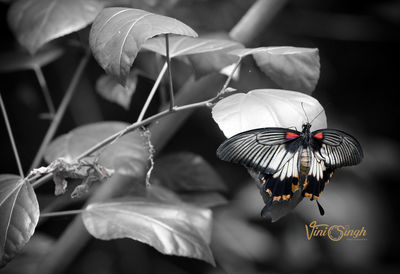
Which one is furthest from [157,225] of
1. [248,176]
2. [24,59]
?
[248,176]

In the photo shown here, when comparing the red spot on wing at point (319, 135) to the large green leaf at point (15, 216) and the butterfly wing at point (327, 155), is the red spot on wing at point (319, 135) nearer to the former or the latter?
the butterfly wing at point (327, 155)

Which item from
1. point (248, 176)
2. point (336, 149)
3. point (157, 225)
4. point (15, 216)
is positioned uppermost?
point (336, 149)

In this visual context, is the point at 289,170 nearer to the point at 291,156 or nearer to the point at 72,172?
the point at 291,156

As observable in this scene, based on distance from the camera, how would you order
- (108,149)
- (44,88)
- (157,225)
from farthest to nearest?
(44,88), (108,149), (157,225)

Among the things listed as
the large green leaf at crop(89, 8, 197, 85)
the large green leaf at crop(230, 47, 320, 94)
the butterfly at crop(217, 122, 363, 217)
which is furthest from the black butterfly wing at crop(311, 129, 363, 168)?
the large green leaf at crop(89, 8, 197, 85)

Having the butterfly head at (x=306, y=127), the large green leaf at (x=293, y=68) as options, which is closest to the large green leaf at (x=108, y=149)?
the large green leaf at (x=293, y=68)

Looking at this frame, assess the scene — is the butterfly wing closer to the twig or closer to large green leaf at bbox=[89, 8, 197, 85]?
large green leaf at bbox=[89, 8, 197, 85]
